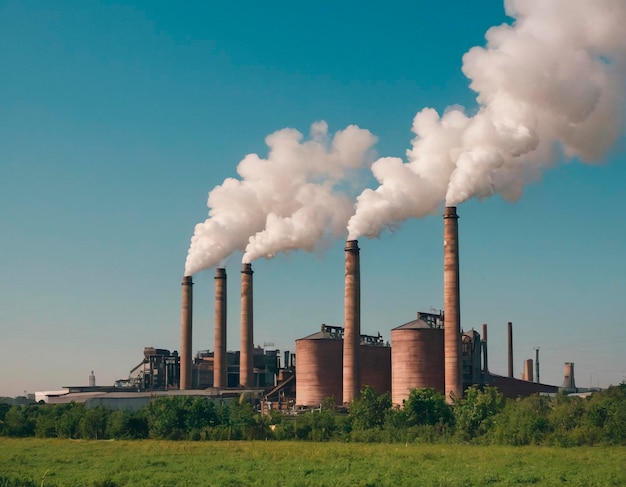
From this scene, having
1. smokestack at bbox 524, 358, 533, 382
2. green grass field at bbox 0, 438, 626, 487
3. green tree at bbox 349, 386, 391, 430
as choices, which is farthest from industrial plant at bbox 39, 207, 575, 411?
green grass field at bbox 0, 438, 626, 487

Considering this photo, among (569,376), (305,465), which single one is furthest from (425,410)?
(569,376)

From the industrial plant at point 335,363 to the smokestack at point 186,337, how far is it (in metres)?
0.09

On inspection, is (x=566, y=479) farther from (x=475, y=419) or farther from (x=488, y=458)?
(x=475, y=419)

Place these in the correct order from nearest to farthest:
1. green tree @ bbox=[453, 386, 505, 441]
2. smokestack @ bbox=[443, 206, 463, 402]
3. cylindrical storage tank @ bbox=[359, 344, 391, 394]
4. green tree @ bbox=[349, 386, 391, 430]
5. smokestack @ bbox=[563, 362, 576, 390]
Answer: green tree @ bbox=[453, 386, 505, 441] → green tree @ bbox=[349, 386, 391, 430] → smokestack @ bbox=[443, 206, 463, 402] → cylindrical storage tank @ bbox=[359, 344, 391, 394] → smokestack @ bbox=[563, 362, 576, 390]

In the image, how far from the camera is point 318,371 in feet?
242

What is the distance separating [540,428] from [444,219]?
19519mm

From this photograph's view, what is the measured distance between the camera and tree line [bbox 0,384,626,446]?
1777 inches

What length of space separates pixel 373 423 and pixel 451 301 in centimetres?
1259

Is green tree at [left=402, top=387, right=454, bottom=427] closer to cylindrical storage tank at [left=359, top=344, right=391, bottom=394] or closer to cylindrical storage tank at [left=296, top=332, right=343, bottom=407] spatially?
cylindrical storage tank at [left=359, top=344, right=391, bottom=394]

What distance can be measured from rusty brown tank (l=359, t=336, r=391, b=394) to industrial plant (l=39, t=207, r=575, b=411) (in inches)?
3.3

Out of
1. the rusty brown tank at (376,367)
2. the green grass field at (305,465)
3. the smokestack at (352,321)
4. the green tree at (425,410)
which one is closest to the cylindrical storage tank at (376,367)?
the rusty brown tank at (376,367)

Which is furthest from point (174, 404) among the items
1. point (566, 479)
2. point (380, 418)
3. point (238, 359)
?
point (238, 359)

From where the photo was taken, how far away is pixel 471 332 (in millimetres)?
71125

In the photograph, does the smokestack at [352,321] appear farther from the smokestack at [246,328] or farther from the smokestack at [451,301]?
the smokestack at [246,328]
